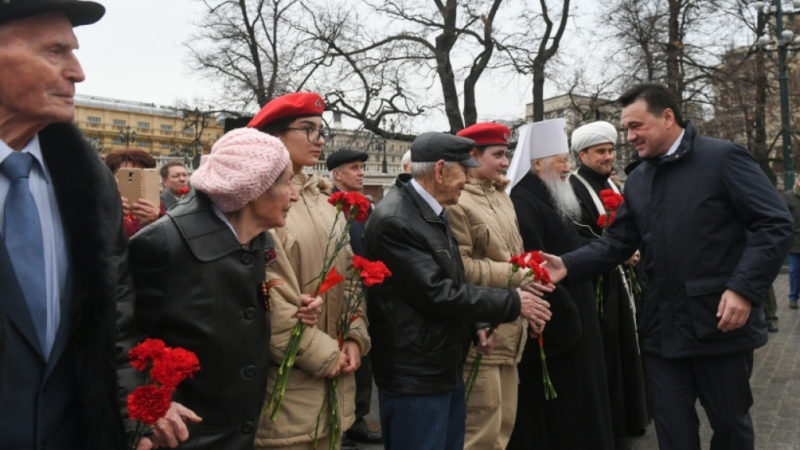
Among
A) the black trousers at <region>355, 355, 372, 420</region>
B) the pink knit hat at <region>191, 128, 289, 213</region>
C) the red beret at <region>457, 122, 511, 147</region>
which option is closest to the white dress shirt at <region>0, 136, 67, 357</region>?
the pink knit hat at <region>191, 128, 289, 213</region>

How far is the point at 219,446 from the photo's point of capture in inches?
87.4

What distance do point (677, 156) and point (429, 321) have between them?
1553 millimetres

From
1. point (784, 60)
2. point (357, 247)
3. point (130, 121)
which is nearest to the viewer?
point (357, 247)

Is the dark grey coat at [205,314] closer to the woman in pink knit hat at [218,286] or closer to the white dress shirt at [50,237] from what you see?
the woman in pink knit hat at [218,286]

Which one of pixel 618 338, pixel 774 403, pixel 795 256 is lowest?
pixel 774 403

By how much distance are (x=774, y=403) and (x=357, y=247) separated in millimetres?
3737

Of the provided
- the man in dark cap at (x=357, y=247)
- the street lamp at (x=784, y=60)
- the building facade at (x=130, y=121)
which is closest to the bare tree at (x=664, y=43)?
the street lamp at (x=784, y=60)

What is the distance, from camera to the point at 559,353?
4262 millimetres

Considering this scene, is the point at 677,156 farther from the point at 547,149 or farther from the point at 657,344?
the point at 547,149

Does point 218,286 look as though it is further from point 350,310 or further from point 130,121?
point 130,121

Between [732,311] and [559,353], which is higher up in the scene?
[732,311]

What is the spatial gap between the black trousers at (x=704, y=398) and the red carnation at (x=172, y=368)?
8.33 feet

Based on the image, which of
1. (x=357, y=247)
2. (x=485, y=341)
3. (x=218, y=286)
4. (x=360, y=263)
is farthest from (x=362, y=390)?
(x=218, y=286)

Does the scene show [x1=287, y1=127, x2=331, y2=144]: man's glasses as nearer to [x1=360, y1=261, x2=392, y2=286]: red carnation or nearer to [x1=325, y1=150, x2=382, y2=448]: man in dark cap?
[x1=360, y1=261, x2=392, y2=286]: red carnation
